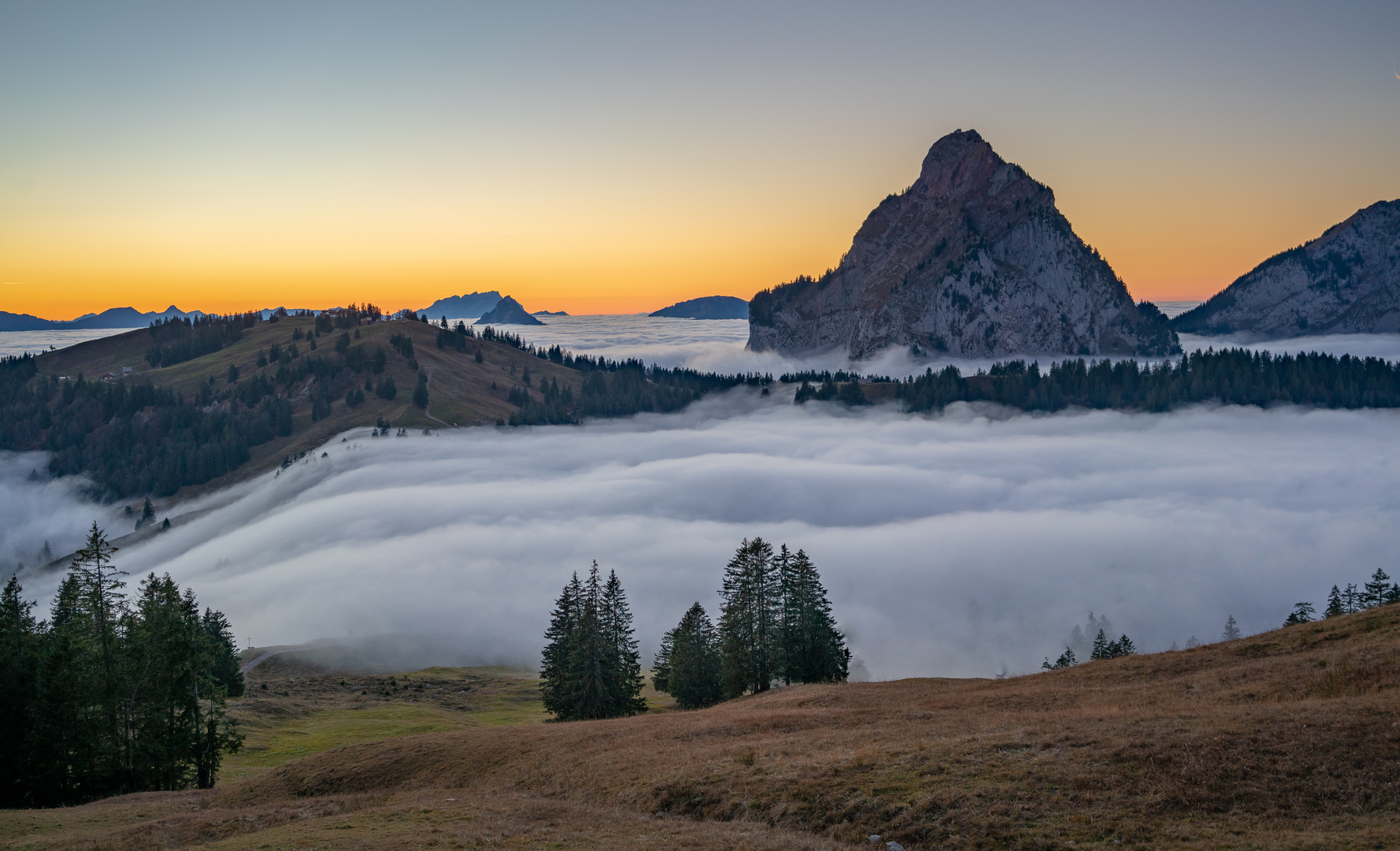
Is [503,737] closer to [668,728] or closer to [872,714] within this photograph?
[668,728]

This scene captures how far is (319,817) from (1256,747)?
3566 centimetres

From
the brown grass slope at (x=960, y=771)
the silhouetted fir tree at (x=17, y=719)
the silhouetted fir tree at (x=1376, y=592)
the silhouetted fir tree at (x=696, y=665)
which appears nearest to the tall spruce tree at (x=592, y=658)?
the silhouetted fir tree at (x=696, y=665)

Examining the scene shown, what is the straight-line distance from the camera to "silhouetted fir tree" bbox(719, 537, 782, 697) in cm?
7575

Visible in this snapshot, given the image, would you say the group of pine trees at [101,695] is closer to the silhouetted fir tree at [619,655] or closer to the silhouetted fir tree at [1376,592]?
the silhouetted fir tree at [619,655]

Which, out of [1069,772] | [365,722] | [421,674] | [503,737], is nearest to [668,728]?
[503,737]

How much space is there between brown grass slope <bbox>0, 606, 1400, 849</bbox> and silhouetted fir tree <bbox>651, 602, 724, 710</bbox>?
32861 millimetres

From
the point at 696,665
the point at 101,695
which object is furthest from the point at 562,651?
the point at 101,695

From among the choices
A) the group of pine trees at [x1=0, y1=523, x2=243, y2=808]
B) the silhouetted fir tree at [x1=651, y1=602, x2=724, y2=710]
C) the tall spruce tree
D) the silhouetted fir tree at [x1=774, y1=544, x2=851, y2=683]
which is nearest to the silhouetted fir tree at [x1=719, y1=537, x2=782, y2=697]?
the silhouetted fir tree at [x1=774, y1=544, x2=851, y2=683]

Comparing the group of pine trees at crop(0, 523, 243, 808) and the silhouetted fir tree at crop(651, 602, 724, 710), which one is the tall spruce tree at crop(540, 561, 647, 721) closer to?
the silhouetted fir tree at crop(651, 602, 724, 710)

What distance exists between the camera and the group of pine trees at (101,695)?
145 ft

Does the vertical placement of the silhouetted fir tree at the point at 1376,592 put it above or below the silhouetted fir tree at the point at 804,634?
below

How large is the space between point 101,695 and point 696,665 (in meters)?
51.5

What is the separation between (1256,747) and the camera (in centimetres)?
2459

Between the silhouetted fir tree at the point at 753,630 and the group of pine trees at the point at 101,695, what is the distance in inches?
1668
